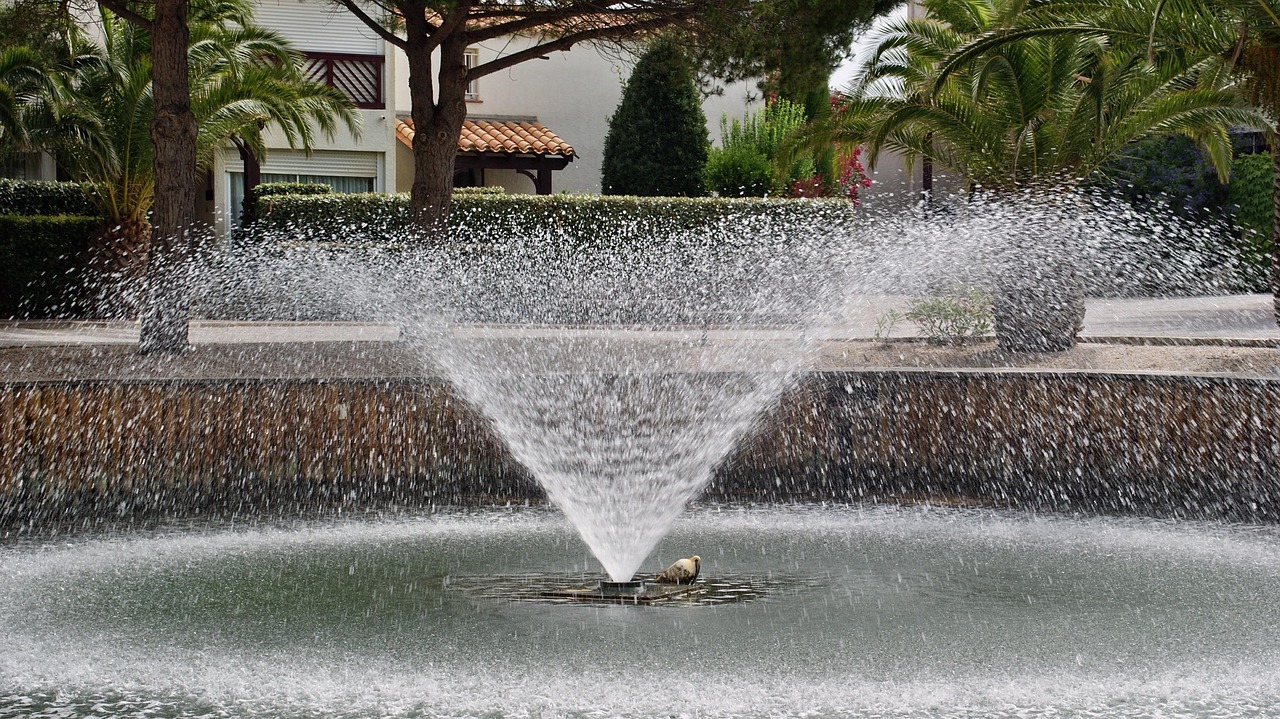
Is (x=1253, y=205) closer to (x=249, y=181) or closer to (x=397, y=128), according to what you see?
(x=397, y=128)

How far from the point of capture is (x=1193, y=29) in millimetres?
11180

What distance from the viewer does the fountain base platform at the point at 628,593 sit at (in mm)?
5590

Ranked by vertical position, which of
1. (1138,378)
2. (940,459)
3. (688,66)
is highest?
(688,66)

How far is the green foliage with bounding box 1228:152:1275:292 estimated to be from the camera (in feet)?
76.5

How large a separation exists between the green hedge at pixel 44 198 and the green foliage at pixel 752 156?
10420mm

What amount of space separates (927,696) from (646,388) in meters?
5.08

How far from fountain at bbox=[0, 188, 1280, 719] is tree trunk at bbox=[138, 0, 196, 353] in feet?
7.13

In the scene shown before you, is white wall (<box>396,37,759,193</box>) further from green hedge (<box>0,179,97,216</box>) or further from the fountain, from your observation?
the fountain

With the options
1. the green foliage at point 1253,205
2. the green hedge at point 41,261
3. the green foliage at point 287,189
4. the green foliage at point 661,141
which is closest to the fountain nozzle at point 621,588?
the green hedge at point 41,261

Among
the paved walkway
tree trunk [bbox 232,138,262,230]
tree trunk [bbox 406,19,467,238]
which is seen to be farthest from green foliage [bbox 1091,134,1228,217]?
tree trunk [bbox 406,19,467,238]

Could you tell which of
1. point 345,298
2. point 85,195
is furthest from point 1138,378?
point 85,195

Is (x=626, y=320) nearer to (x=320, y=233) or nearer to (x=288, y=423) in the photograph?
(x=320, y=233)

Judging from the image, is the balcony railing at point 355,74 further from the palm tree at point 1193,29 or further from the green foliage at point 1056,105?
the palm tree at point 1193,29

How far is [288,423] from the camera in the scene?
8578 millimetres
